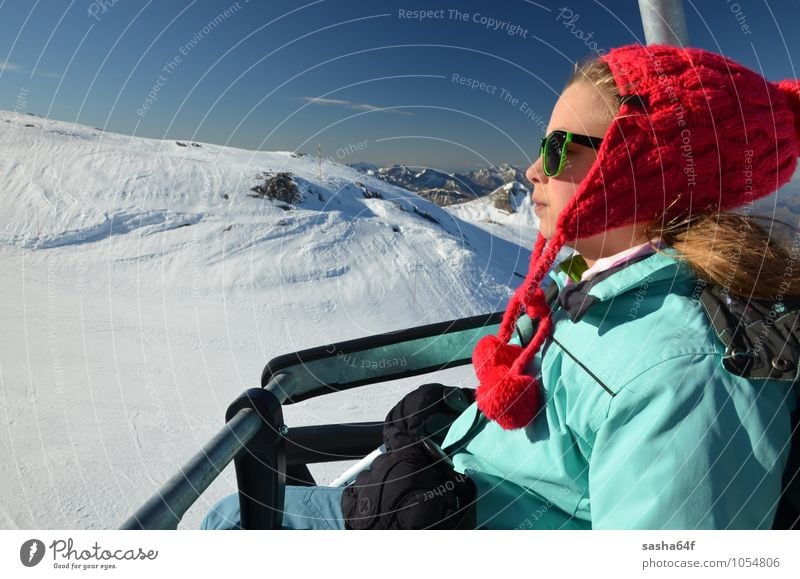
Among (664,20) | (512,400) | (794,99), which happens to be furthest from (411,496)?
(664,20)

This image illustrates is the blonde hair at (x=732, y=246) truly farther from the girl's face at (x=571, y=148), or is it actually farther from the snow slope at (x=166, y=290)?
the snow slope at (x=166, y=290)

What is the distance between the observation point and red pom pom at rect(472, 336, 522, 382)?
1.09 meters

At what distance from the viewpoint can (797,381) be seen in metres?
0.74

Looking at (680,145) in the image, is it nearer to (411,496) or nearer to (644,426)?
(644,426)

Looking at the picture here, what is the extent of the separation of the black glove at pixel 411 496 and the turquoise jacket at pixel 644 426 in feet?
0.23

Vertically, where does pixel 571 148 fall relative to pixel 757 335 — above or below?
above

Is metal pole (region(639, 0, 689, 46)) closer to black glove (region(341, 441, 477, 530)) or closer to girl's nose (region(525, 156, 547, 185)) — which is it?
girl's nose (region(525, 156, 547, 185))

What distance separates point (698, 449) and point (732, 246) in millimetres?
338

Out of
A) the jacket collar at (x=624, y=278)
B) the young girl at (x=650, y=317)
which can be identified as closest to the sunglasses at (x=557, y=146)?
the young girl at (x=650, y=317)

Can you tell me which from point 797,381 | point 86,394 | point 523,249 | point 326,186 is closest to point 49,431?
point 86,394

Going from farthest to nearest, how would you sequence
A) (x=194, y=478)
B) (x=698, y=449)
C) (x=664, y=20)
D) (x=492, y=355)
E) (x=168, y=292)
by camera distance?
(x=168, y=292) → (x=664, y=20) → (x=492, y=355) → (x=194, y=478) → (x=698, y=449)

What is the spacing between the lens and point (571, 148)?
923mm
